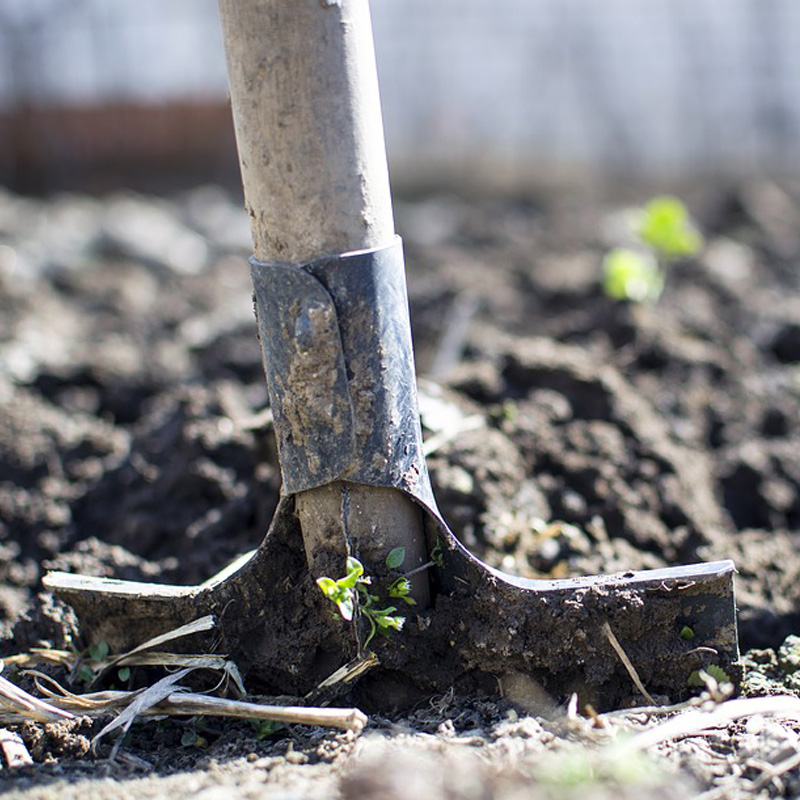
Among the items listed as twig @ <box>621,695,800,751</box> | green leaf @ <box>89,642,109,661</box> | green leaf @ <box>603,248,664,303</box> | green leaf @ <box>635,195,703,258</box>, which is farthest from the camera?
green leaf @ <box>635,195,703,258</box>

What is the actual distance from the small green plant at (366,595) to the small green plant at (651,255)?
2.46 metres

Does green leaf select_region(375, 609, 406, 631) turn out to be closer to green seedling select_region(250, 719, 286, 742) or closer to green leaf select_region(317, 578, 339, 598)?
green leaf select_region(317, 578, 339, 598)

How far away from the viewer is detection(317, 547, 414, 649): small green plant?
1.75 m

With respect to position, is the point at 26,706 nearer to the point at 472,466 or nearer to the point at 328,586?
the point at 328,586

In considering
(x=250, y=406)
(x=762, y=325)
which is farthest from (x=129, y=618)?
(x=762, y=325)

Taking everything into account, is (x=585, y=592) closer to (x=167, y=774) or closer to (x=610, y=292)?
(x=167, y=774)

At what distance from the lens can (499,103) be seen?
10258mm

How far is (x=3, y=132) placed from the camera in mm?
10242

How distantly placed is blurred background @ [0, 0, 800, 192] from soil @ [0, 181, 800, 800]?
170 inches

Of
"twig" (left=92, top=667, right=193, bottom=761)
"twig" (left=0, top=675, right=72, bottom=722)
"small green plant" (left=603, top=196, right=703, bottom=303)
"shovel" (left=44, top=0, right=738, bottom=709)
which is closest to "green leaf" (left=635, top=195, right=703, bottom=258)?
"small green plant" (left=603, top=196, right=703, bottom=303)

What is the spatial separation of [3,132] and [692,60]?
6.73m

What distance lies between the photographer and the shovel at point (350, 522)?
167 centimetres

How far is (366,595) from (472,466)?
72cm

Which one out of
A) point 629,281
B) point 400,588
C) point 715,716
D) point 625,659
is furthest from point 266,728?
point 629,281
